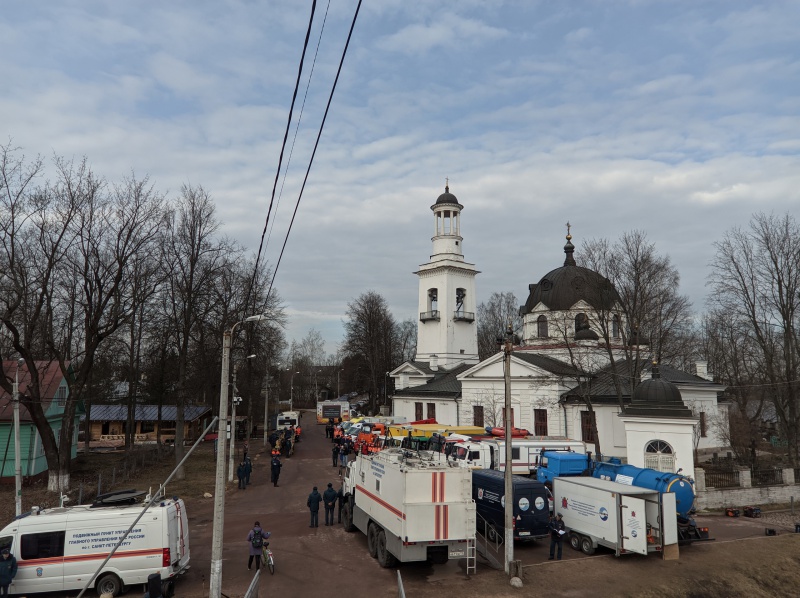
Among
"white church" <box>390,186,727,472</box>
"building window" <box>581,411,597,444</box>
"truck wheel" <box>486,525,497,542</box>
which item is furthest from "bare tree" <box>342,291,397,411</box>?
"truck wheel" <box>486,525,497,542</box>

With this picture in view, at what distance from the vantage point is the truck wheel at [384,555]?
15531 mm

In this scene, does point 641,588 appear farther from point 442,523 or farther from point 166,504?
point 166,504

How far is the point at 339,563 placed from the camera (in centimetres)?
1609

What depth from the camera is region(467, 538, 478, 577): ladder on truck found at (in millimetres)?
14988

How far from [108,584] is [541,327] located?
4605 cm

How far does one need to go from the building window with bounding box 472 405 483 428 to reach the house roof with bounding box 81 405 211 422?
82.2 feet

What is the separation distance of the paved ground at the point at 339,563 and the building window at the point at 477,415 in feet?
89.9

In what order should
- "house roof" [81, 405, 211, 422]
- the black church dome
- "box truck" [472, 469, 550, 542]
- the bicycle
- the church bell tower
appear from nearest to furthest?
the bicycle, "box truck" [472, 469, 550, 542], the black church dome, "house roof" [81, 405, 211, 422], the church bell tower

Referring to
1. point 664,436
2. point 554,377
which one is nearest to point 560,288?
point 554,377

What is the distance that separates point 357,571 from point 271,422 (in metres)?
54.7

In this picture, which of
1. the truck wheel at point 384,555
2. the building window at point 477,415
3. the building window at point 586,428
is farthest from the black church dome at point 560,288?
the truck wheel at point 384,555

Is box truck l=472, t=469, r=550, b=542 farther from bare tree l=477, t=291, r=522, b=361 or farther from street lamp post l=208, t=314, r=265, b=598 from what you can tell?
bare tree l=477, t=291, r=522, b=361

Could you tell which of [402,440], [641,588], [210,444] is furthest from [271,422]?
[641,588]

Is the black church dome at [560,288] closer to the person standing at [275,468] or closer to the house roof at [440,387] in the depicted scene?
the house roof at [440,387]
